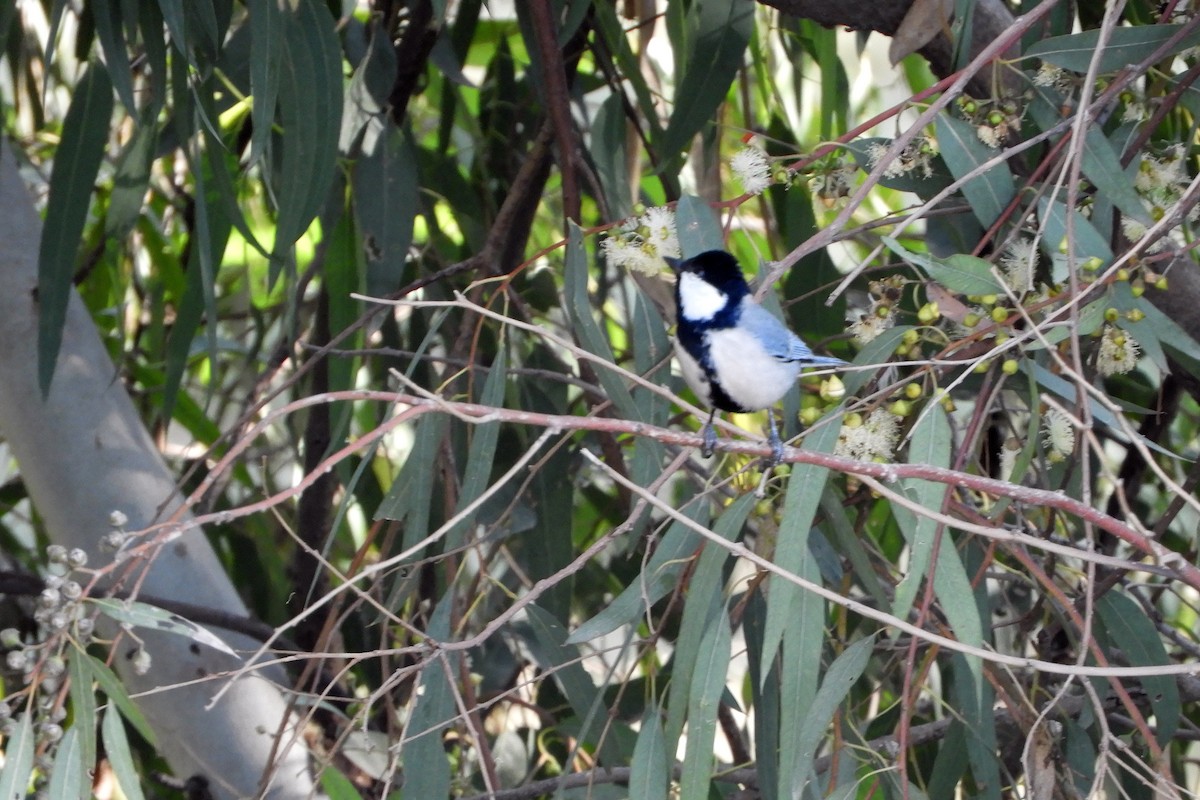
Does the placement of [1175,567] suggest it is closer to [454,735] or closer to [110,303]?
[454,735]

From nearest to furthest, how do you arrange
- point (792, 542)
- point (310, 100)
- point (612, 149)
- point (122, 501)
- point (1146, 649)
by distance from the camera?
point (792, 542), point (1146, 649), point (310, 100), point (122, 501), point (612, 149)

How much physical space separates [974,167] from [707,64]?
539 mm

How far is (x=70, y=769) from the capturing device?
3.71 ft

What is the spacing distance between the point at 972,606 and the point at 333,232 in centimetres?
118

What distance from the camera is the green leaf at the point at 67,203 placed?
5.55 ft

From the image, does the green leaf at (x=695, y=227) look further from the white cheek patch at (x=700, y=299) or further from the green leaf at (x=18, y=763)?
the green leaf at (x=18, y=763)

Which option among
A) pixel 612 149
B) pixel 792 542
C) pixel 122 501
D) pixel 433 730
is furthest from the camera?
pixel 612 149

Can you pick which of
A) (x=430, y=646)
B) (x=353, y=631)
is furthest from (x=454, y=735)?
(x=430, y=646)

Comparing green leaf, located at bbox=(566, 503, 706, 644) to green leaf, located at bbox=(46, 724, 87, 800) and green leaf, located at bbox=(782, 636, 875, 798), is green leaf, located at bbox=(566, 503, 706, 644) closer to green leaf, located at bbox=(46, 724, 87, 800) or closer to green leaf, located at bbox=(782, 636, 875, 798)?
green leaf, located at bbox=(782, 636, 875, 798)

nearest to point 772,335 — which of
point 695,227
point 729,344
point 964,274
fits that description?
point 729,344

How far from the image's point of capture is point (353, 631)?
2.33 meters

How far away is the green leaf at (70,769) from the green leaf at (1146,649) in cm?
107

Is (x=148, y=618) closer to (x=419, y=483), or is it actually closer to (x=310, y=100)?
(x=419, y=483)

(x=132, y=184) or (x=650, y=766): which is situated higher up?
(x=132, y=184)
